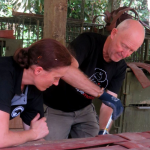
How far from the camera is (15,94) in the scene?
1465 mm

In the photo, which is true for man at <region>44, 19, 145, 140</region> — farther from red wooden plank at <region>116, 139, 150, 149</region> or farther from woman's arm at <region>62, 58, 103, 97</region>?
red wooden plank at <region>116, 139, 150, 149</region>

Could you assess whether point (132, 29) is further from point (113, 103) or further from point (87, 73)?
point (113, 103)

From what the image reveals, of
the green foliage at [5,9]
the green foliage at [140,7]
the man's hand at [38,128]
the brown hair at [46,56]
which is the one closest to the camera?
the brown hair at [46,56]

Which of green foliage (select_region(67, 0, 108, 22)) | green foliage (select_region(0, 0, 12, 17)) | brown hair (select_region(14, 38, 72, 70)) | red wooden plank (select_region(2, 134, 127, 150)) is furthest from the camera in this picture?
green foliage (select_region(0, 0, 12, 17))

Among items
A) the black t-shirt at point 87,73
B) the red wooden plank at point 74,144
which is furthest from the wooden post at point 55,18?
the red wooden plank at point 74,144

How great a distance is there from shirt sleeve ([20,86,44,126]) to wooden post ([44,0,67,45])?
795mm

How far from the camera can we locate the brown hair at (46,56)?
1.36m

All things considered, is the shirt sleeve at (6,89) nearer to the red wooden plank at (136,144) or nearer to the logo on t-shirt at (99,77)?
the red wooden plank at (136,144)

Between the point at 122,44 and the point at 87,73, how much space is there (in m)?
0.39

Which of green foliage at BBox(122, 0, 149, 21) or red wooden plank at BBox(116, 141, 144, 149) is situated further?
green foliage at BBox(122, 0, 149, 21)

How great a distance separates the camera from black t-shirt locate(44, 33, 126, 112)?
2.07m

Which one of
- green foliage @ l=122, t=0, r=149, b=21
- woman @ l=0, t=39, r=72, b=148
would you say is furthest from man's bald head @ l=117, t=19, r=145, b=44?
green foliage @ l=122, t=0, r=149, b=21

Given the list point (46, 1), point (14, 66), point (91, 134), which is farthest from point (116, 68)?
point (14, 66)

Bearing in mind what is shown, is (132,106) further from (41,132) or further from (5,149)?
(5,149)
